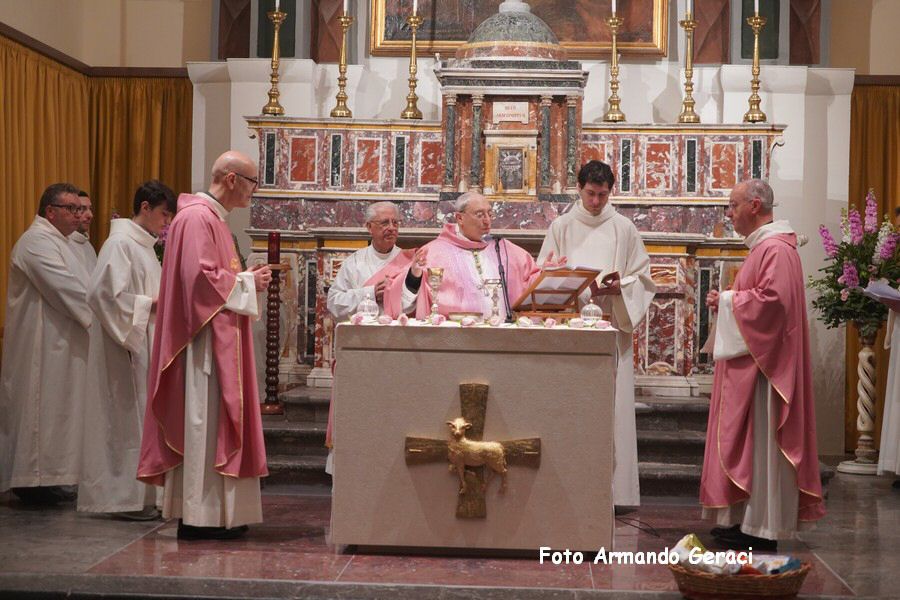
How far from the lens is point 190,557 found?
5398 mm

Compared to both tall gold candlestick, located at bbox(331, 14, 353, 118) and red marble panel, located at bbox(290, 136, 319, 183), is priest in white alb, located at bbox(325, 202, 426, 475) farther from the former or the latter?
tall gold candlestick, located at bbox(331, 14, 353, 118)

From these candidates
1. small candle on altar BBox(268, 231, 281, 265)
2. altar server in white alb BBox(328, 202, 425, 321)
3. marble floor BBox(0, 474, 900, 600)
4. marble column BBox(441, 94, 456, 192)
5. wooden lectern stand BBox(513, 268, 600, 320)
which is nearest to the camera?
marble floor BBox(0, 474, 900, 600)

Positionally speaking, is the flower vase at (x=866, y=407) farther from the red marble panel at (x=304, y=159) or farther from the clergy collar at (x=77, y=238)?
the clergy collar at (x=77, y=238)

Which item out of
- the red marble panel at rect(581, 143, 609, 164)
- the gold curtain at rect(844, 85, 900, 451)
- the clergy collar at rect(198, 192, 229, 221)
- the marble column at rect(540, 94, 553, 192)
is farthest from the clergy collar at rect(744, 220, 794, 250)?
the gold curtain at rect(844, 85, 900, 451)

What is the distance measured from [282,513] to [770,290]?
2.82m

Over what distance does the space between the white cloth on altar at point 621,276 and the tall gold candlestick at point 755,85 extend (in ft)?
8.60

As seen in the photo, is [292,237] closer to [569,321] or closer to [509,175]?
[509,175]

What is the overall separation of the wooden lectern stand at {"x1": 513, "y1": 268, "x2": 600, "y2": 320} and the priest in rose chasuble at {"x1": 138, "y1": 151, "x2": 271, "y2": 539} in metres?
1.24

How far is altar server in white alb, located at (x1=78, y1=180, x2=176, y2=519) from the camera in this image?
642 cm

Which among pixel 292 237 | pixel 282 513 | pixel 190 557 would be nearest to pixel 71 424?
pixel 282 513

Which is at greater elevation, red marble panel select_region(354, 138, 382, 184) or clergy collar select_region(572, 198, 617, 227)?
red marble panel select_region(354, 138, 382, 184)

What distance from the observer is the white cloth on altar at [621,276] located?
22.0 ft

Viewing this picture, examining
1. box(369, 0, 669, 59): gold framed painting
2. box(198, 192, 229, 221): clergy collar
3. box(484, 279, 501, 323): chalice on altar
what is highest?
box(369, 0, 669, 59): gold framed painting

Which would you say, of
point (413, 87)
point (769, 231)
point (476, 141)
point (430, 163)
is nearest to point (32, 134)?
point (413, 87)
